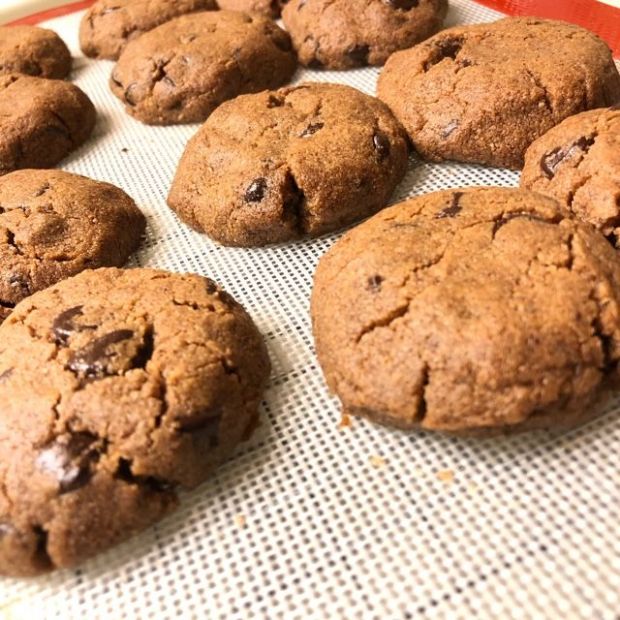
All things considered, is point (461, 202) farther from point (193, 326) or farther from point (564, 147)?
point (193, 326)

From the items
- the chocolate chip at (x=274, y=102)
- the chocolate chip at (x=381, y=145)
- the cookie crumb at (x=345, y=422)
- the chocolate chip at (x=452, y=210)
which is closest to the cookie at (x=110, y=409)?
the cookie crumb at (x=345, y=422)

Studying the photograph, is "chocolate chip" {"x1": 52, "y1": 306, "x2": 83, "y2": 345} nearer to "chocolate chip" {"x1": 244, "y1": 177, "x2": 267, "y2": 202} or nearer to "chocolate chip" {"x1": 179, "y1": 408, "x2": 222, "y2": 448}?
"chocolate chip" {"x1": 179, "y1": 408, "x2": 222, "y2": 448}

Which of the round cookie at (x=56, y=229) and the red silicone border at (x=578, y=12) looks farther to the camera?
the red silicone border at (x=578, y=12)

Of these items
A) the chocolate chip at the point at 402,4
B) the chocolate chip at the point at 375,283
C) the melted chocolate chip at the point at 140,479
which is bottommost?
the melted chocolate chip at the point at 140,479

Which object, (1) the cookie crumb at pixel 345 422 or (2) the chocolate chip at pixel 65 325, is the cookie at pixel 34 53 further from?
(1) the cookie crumb at pixel 345 422

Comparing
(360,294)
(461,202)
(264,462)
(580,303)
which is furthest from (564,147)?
(264,462)
